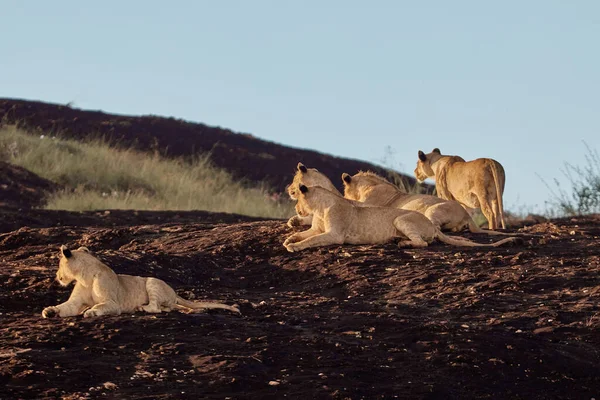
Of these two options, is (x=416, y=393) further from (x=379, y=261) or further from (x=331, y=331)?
(x=379, y=261)

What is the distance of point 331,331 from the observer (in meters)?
8.09

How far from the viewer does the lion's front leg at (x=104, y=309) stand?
8.04 metres

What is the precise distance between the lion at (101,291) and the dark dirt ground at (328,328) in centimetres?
16

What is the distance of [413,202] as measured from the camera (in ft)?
40.1

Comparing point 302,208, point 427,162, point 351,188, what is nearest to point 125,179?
point 427,162

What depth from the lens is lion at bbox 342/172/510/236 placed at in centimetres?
1191

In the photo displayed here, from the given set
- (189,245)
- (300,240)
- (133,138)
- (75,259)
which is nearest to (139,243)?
(189,245)

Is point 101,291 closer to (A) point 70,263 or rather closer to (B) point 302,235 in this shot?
(A) point 70,263

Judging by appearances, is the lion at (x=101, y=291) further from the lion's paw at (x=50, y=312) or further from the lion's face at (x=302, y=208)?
the lion's face at (x=302, y=208)

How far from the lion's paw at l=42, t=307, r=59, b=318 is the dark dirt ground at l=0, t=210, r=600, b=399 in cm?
5

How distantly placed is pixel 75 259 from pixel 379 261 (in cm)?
332

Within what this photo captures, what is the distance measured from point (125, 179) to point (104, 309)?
15163mm

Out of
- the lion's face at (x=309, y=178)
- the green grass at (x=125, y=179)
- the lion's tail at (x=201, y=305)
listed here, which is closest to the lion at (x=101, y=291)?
the lion's tail at (x=201, y=305)

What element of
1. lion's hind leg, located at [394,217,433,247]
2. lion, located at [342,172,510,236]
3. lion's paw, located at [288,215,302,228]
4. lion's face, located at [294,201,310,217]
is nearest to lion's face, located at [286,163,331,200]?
lion's paw, located at [288,215,302,228]
